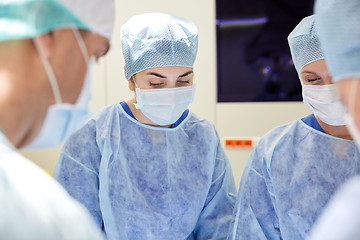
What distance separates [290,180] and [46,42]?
980 millimetres

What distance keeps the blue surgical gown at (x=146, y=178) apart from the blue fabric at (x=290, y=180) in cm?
14

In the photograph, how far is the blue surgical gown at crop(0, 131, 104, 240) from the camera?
0.55 m

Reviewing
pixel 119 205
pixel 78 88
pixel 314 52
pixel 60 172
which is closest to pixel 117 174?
pixel 119 205

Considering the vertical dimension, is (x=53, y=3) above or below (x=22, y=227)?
above

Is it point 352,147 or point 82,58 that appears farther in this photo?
point 352,147

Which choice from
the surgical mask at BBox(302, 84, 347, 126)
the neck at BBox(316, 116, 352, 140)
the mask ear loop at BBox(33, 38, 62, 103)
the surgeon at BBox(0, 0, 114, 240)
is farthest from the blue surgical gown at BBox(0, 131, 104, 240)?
the neck at BBox(316, 116, 352, 140)

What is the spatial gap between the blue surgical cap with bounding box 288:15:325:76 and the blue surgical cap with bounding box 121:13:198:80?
407mm

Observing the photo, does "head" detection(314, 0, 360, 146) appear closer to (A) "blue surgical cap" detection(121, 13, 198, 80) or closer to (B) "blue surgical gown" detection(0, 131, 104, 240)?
(B) "blue surgical gown" detection(0, 131, 104, 240)

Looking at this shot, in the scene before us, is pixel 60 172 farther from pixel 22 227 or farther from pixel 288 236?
pixel 288 236

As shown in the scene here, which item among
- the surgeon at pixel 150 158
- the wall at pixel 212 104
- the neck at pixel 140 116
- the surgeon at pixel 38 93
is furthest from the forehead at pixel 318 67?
the wall at pixel 212 104

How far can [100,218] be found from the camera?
1.29 meters

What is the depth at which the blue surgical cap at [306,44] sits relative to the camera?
1159 mm

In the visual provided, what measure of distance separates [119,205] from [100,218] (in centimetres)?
11

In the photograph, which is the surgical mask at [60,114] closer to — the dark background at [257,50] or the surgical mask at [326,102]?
the surgical mask at [326,102]
